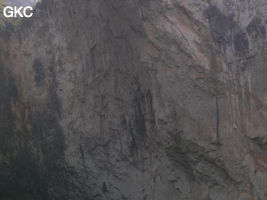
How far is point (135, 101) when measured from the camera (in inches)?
348

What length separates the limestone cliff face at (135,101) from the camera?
795 centimetres

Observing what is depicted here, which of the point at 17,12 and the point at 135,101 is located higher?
the point at 17,12

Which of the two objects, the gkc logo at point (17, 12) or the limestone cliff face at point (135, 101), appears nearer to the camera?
the limestone cliff face at point (135, 101)

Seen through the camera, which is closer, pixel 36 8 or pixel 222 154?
pixel 222 154

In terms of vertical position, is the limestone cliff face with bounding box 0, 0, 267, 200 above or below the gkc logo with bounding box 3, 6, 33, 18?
below

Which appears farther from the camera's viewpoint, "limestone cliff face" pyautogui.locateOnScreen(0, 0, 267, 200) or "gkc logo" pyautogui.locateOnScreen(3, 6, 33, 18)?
"gkc logo" pyautogui.locateOnScreen(3, 6, 33, 18)

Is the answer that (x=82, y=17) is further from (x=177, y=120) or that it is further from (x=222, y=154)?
(x=222, y=154)

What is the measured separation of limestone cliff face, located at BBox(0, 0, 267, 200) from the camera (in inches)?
313

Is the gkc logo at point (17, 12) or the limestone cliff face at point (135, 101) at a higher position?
the gkc logo at point (17, 12)

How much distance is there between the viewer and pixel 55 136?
31.1 feet

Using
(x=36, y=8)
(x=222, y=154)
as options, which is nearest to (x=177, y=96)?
(x=222, y=154)

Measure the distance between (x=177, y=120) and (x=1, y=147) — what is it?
386 cm

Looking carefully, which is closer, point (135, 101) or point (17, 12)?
point (135, 101)

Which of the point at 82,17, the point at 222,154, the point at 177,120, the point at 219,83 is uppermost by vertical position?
the point at 82,17
